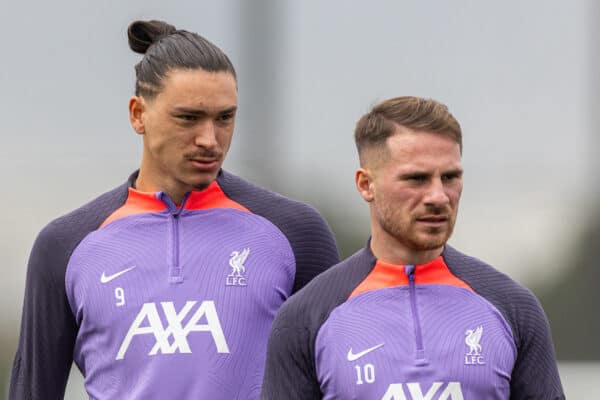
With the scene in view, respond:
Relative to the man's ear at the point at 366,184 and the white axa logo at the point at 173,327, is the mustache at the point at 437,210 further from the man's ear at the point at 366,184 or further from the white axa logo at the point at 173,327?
the white axa logo at the point at 173,327

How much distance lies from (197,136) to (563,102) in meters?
8.03

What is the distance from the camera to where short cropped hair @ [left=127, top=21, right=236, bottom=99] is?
15.6 feet

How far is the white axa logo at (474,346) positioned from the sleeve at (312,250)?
27.0 inches

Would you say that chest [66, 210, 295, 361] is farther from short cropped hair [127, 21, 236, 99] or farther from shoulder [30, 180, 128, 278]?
short cropped hair [127, 21, 236, 99]

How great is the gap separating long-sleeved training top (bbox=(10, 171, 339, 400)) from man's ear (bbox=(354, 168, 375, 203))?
44 cm

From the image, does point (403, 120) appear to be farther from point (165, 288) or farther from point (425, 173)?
point (165, 288)

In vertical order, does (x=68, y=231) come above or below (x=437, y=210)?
below

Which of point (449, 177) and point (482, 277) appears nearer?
point (449, 177)

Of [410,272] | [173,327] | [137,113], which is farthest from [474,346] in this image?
[137,113]

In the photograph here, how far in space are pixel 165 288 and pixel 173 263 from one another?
84mm

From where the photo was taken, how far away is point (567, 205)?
12.6 metres

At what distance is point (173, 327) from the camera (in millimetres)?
4652

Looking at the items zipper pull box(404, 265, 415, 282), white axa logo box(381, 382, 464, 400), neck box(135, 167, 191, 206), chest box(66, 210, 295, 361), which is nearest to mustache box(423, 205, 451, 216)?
zipper pull box(404, 265, 415, 282)

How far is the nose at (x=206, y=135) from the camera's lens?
4.59m
